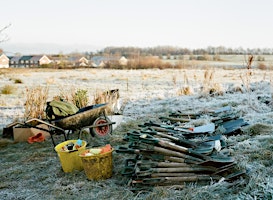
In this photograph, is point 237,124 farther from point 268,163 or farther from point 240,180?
point 240,180

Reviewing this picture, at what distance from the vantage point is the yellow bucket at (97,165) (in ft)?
12.6

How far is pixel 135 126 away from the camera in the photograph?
6918 mm

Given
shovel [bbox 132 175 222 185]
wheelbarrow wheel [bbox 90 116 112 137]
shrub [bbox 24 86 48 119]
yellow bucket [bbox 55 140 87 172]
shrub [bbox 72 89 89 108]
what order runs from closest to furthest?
shovel [bbox 132 175 222 185], yellow bucket [bbox 55 140 87 172], wheelbarrow wheel [bbox 90 116 112 137], shrub [bbox 24 86 48 119], shrub [bbox 72 89 89 108]

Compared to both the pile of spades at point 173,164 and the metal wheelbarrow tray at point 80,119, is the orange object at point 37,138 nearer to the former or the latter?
the metal wheelbarrow tray at point 80,119

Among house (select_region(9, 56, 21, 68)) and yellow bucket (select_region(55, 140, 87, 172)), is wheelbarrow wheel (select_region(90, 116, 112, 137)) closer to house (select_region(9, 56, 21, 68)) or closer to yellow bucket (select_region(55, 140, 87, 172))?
yellow bucket (select_region(55, 140, 87, 172))

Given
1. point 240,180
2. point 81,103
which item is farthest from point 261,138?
point 81,103

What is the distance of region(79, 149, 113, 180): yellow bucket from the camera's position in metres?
3.83

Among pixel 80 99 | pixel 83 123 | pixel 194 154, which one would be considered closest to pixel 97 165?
pixel 194 154

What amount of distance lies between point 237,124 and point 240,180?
2.33 meters

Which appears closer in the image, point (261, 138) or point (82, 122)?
point (261, 138)

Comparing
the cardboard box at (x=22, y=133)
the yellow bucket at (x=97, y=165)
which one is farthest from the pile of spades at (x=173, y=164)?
the cardboard box at (x=22, y=133)

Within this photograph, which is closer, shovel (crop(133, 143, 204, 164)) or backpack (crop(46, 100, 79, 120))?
shovel (crop(133, 143, 204, 164))

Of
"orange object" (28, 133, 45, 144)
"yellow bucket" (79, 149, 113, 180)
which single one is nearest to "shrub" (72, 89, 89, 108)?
"orange object" (28, 133, 45, 144)

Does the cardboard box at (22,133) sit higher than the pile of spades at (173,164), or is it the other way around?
the pile of spades at (173,164)
